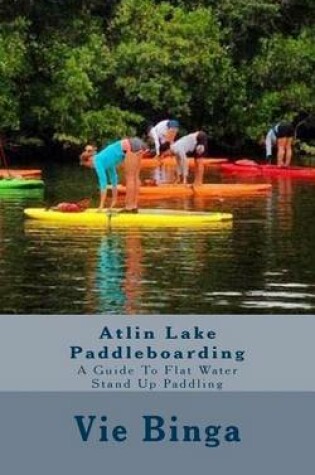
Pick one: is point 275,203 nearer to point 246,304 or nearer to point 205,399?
point 246,304

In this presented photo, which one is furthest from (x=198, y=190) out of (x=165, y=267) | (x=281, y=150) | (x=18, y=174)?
(x=165, y=267)

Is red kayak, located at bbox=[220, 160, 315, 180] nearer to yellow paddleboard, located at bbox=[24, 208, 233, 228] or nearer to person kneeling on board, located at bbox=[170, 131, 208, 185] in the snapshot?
person kneeling on board, located at bbox=[170, 131, 208, 185]

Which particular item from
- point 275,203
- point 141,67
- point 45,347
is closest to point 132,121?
point 141,67

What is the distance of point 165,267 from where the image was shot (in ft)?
26.9

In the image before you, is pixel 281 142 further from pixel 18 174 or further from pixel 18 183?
pixel 18 183

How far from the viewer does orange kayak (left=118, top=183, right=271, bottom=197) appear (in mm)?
12430

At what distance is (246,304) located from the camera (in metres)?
6.91

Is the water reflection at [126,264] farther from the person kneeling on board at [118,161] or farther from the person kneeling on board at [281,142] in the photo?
the person kneeling on board at [281,142]

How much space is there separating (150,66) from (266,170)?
211 inches

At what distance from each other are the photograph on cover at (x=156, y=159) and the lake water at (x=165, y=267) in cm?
2

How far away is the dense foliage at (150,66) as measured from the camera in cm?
1930

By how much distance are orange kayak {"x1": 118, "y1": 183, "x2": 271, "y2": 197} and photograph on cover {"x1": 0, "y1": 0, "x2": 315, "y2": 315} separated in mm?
18

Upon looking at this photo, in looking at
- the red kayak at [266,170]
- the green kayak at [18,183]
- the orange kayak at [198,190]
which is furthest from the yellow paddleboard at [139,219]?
the red kayak at [266,170]

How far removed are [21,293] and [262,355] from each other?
2.66 m
